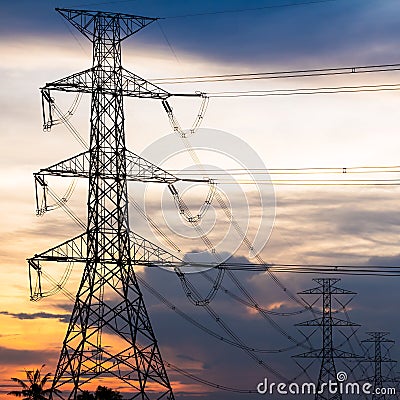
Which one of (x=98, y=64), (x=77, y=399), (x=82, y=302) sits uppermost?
(x=98, y=64)

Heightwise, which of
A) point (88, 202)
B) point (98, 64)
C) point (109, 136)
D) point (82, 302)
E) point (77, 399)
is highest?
Answer: point (98, 64)

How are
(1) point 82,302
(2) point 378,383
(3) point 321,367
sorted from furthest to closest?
(2) point 378,383 → (3) point 321,367 → (1) point 82,302

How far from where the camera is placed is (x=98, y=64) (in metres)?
73.3

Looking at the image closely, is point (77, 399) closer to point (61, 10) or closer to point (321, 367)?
point (61, 10)

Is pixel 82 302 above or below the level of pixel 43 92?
below

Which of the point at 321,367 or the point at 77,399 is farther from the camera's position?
the point at 321,367

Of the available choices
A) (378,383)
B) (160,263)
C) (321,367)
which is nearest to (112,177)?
(160,263)

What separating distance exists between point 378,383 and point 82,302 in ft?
226

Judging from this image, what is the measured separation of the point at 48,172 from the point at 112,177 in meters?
4.32

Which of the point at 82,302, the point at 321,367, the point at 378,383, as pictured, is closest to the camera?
the point at 82,302

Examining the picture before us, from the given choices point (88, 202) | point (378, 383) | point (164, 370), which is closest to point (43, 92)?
point (88, 202)

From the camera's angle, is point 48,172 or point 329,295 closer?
point 48,172

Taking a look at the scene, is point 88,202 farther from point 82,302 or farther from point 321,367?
point 321,367

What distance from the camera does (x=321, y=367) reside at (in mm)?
105875
